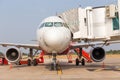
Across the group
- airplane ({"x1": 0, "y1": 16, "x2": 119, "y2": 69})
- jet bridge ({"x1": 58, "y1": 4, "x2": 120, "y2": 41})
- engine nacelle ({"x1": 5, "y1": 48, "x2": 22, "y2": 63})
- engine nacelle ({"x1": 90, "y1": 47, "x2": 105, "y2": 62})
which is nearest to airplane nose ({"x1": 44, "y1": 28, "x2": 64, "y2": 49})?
airplane ({"x1": 0, "y1": 16, "x2": 119, "y2": 69})

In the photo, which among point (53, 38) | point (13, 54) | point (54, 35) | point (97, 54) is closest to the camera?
point (53, 38)

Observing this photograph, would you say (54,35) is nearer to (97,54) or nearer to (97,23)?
(97,23)

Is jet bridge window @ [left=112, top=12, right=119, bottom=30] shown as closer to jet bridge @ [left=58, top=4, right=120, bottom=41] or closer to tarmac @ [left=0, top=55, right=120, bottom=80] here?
jet bridge @ [left=58, top=4, right=120, bottom=41]

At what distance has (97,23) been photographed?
17.3 m

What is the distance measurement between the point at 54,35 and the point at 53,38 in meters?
0.22

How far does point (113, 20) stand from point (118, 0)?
3.83 ft

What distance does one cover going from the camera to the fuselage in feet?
56.2

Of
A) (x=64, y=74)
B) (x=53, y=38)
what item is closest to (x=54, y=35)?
(x=53, y=38)

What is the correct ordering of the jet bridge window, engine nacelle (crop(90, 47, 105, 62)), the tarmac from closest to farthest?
the tarmac < the jet bridge window < engine nacelle (crop(90, 47, 105, 62))

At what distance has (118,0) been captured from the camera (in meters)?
16.4

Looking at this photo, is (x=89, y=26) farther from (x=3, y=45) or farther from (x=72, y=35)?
(x=3, y=45)

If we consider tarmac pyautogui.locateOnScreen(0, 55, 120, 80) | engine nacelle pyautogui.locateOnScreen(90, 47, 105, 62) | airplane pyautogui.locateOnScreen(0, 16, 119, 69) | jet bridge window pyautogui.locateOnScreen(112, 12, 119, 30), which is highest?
jet bridge window pyautogui.locateOnScreen(112, 12, 119, 30)

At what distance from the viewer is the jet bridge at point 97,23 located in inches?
654

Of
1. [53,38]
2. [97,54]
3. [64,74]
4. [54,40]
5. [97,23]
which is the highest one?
[97,23]
